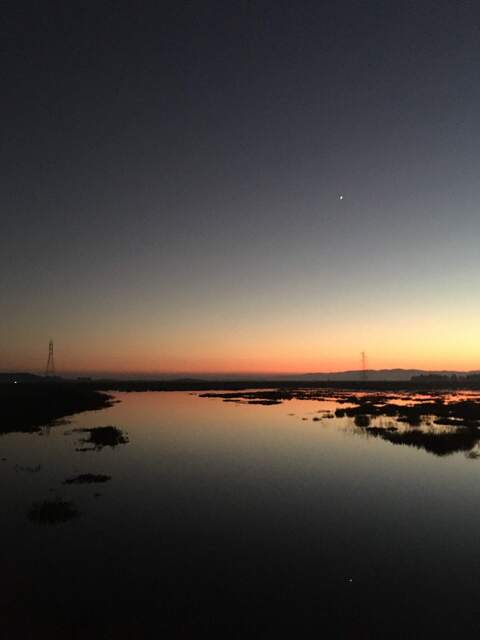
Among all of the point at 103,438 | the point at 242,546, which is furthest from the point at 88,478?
the point at 103,438


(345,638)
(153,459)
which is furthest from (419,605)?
(153,459)

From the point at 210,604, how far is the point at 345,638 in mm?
3207

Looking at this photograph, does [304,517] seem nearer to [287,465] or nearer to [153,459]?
[287,465]

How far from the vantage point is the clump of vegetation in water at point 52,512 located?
655 inches

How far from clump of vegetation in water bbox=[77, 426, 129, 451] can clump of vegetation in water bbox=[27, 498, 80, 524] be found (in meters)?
12.3

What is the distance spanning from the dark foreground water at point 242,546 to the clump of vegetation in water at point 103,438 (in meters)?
3.34

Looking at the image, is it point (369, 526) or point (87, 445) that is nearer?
point (369, 526)

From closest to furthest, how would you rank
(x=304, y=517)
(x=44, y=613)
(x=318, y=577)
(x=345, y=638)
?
(x=345, y=638), (x=44, y=613), (x=318, y=577), (x=304, y=517)

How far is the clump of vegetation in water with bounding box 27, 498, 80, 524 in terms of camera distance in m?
16.6

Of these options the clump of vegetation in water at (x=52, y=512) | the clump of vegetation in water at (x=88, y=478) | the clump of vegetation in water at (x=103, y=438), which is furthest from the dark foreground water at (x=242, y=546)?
the clump of vegetation in water at (x=103, y=438)

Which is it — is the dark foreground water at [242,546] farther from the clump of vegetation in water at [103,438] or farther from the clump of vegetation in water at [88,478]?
the clump of vegetation in water at [103,438]

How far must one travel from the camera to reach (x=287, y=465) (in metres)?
26.4

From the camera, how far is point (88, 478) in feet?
74.2

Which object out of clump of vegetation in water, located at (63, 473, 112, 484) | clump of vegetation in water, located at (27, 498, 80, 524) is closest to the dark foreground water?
clump of vegetation in water, located at (27, 498, 80, 524)
